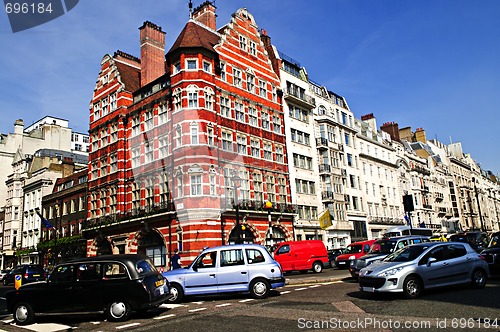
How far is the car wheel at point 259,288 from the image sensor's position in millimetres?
13117

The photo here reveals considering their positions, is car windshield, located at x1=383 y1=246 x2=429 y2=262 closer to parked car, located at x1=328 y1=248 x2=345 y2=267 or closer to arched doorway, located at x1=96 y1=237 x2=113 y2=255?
parked car, located at x1=328 y1=248 x2=345 y2=267

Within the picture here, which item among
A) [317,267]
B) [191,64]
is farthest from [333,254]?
[191,64]

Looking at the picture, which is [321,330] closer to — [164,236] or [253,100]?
[164,236]

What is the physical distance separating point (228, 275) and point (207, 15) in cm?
3058

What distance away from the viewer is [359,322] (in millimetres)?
8445

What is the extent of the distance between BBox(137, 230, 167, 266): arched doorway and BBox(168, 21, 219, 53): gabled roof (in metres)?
14.5

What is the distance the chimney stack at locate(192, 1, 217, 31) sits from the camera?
37.9 meters

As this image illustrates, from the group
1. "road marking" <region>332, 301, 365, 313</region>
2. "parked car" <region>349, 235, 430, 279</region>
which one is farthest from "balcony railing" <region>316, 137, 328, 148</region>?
"road marking" <region>332, 301, 365, 313</region>

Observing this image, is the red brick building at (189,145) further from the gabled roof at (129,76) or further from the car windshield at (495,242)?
the car windshield at (495,242)

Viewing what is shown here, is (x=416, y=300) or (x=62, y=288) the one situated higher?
(x=62, y=288)

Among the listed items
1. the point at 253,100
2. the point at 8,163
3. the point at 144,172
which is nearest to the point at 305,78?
the point at 253,100

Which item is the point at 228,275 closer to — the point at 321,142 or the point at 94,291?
the point at 94,291

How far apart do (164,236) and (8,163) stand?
4487 cm

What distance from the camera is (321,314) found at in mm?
9531
